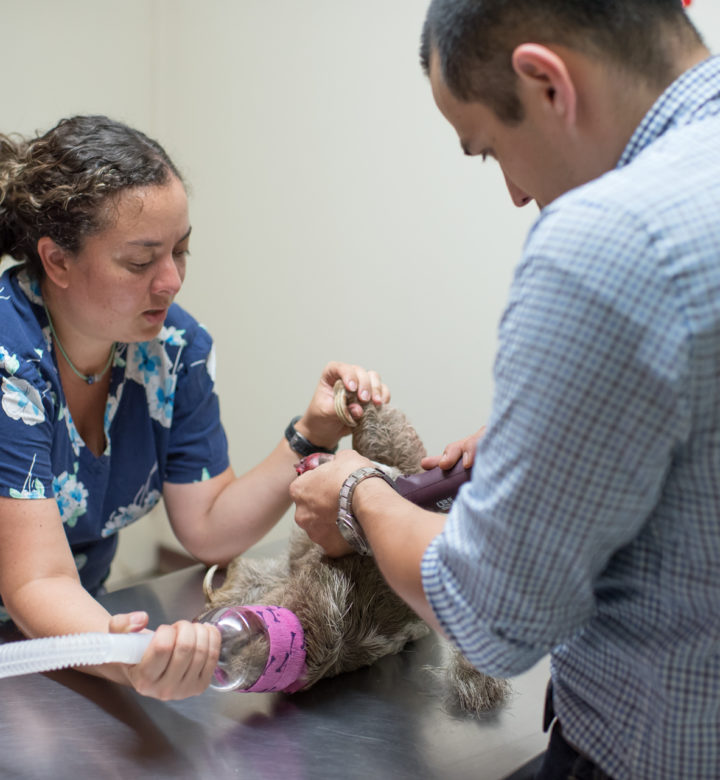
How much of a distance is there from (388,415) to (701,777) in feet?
2.22

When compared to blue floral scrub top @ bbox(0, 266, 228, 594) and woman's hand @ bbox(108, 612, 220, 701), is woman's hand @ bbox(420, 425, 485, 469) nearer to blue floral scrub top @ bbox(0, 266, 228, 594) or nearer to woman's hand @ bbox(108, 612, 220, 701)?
woman's hand @ bbox(108, 612, 220, 701)

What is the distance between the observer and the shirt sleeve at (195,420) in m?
1.47

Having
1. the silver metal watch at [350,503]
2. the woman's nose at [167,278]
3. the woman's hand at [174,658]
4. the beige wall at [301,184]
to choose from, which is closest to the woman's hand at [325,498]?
the silver metal watch at [350,503]

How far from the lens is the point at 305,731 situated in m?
0.98

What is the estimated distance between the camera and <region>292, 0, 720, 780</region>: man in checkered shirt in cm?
58

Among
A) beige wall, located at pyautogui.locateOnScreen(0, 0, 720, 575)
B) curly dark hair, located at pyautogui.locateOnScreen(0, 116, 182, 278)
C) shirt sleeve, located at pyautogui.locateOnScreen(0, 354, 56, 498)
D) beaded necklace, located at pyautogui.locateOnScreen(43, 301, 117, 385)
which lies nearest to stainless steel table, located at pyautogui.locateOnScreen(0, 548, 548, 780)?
shirt sleeve, located at pyautogui.locateOnScreen(0, 354, 56, 498)

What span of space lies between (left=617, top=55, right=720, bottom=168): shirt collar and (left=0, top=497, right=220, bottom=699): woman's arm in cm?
67

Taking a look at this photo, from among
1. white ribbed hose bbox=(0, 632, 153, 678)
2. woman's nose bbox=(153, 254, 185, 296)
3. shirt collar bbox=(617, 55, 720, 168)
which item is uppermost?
shirt collar bbox=(617, 55, 720, 168)

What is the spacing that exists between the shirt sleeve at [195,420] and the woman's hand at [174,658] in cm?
57

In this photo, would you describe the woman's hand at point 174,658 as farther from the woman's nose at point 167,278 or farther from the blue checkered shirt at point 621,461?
the woman's nose at point 167,278

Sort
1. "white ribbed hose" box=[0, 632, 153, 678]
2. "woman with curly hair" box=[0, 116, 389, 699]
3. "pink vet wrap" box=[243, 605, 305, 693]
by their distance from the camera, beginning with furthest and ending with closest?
"woman with curly hair" box=[0, 116, 389, 699] < "pink vet wrap" box=[243, 605, 305, 693] < "white ribbed hose" box=[0, 632, 153, 678]

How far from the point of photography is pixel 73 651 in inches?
35.7

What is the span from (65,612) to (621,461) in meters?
0.74

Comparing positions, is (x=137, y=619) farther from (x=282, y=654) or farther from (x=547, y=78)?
(x=547, y=78)
